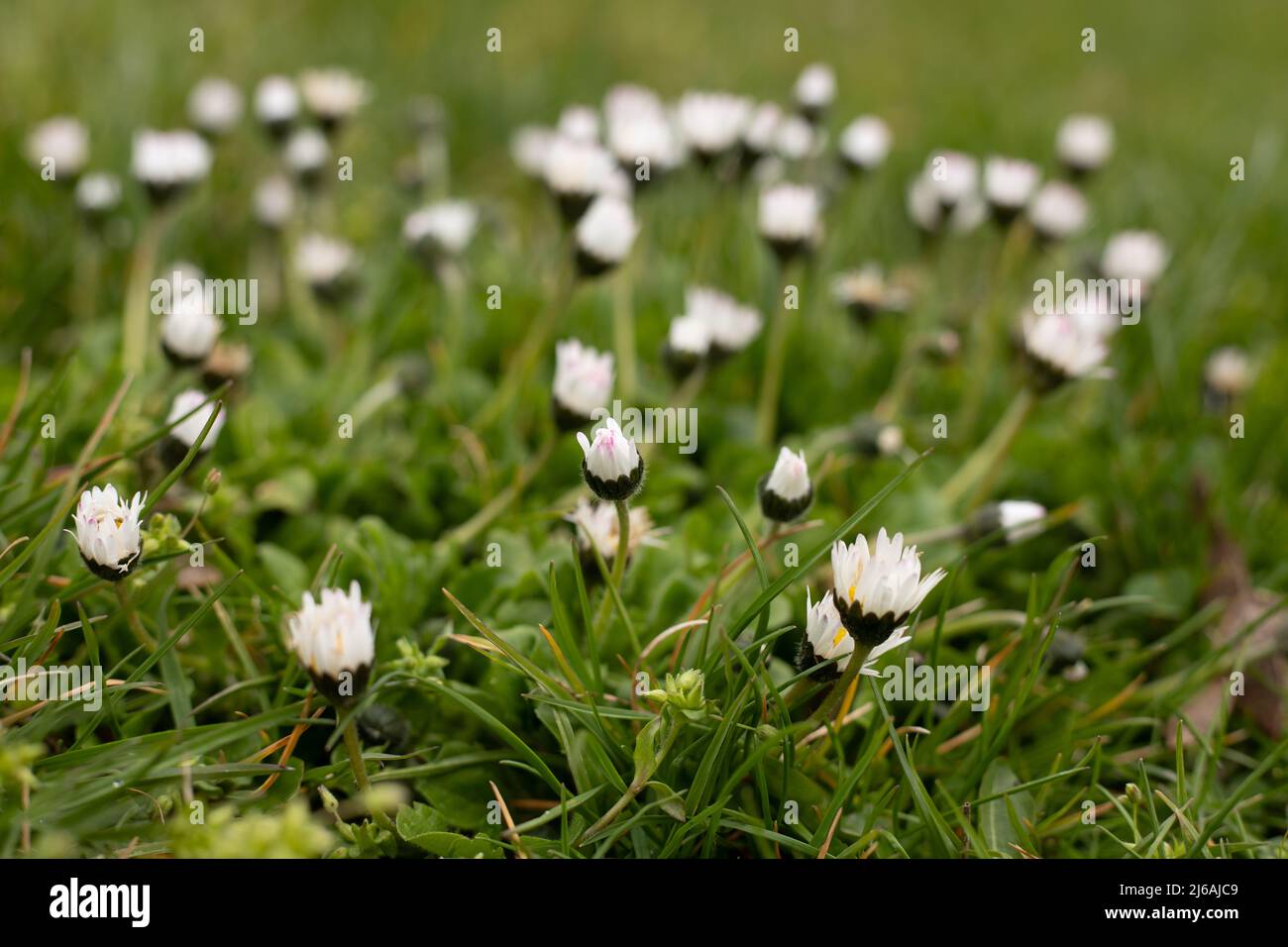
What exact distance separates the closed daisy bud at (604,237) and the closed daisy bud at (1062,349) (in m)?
0.90

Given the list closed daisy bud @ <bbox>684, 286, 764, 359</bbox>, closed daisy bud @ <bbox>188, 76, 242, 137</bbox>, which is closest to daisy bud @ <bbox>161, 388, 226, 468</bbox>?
closed daisy bud @ <bbox>684, 286, 764, 359</bbox>

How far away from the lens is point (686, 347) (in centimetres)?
246

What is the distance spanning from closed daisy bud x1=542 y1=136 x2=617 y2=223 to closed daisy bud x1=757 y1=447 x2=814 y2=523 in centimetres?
101

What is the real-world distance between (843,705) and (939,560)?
2.03 feet

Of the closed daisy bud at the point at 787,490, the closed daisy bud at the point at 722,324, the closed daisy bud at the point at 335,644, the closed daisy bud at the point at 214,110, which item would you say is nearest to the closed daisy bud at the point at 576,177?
the closed daisy bud at the point at 722,324

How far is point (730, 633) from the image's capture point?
1.78 metres

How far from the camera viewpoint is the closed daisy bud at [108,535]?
1642 millimetres

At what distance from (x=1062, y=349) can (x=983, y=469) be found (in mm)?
414

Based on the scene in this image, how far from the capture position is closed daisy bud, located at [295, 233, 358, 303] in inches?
119

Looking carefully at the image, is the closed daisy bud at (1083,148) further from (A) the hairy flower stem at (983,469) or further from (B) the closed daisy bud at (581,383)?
(B) the closed daisy bud at (581,383)
